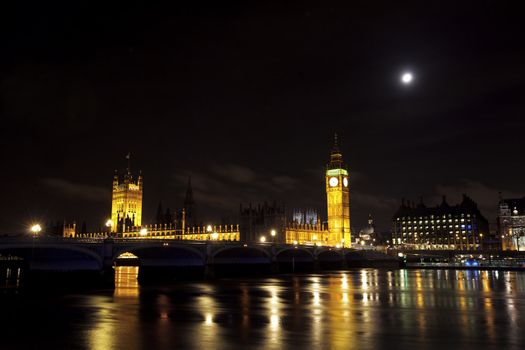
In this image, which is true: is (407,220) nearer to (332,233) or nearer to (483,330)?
(332,233)

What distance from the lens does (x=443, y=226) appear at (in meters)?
185

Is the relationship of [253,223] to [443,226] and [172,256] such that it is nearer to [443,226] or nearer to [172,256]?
[172,256]

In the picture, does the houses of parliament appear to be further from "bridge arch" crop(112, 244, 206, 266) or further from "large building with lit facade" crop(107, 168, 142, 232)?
"bridge arch" crop(112, 244, 206, 266)

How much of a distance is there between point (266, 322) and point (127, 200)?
6591 inches

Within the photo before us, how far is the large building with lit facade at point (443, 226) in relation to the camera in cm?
17788

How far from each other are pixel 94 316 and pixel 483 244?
557 ft

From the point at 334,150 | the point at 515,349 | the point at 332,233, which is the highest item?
the point at 334,150

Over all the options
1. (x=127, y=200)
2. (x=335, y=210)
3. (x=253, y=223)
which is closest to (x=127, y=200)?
(x=127, y=200)

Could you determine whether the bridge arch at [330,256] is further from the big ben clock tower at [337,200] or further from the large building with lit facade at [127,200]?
the large building with lit facade at [127,200]

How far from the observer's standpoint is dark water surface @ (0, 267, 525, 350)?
18.5 meters

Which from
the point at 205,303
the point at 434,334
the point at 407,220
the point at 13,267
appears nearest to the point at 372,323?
the point at 434,334

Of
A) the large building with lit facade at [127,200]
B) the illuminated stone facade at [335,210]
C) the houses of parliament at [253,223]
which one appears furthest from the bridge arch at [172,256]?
the large building with lit facade at [127,200]

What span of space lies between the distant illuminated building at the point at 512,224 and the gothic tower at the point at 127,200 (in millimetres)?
127579

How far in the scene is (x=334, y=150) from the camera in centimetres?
16562
